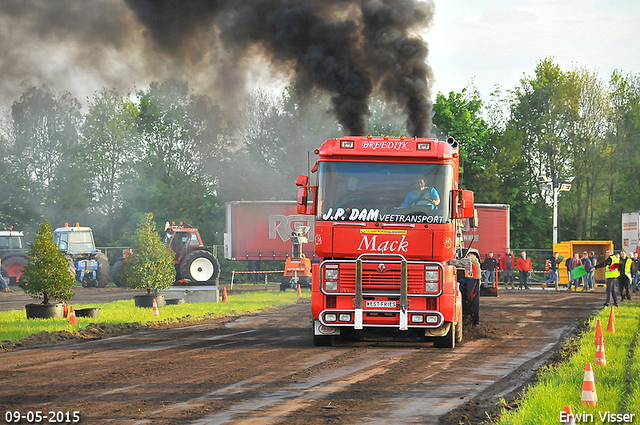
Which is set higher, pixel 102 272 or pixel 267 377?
pixel 102 272

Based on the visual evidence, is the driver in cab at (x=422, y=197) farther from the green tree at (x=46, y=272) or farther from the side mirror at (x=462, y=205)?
the green tree at (x=46, y=272)

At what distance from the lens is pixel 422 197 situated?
12.7 meters

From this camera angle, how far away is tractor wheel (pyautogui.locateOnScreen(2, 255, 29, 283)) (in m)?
37.4

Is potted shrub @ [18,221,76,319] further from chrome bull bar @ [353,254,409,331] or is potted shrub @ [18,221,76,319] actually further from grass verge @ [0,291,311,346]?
chrome bull bar @ [353,254,409,331]

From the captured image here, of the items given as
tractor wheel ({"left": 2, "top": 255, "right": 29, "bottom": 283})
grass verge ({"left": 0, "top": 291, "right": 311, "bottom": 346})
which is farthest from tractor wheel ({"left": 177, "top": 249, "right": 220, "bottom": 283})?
tractor wheel ({"left": 2, "top": 255, "right": 29, "bottom": 283})

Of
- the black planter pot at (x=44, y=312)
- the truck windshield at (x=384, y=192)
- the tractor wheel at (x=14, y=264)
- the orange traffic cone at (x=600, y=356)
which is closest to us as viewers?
the orange traffic cone at (x=600, y=356)

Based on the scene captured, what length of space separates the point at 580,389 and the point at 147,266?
51.2ft

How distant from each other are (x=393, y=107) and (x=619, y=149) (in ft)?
136

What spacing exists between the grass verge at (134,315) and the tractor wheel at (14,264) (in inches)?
573

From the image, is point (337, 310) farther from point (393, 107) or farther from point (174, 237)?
point (174, 237)

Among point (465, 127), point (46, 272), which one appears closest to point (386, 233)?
point (46, 272)

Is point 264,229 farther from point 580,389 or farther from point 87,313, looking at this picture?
point 580,389

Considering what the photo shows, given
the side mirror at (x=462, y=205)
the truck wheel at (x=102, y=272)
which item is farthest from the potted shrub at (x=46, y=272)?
the truck wheel at (x=102, y=272)

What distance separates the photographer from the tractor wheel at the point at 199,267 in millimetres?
31219
